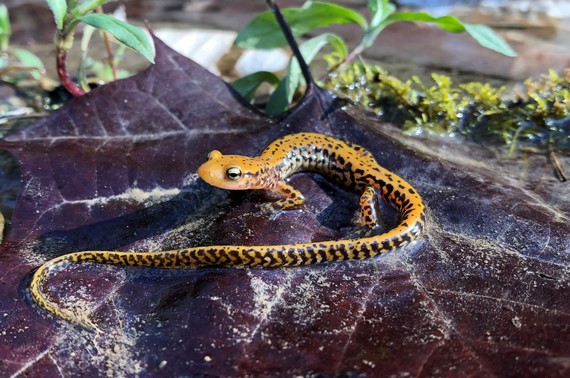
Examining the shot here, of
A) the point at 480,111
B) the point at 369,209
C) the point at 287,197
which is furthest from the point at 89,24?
the point at 480,111

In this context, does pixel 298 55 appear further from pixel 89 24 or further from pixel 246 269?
pixel 246 269

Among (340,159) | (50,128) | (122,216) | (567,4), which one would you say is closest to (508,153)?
(340,159)

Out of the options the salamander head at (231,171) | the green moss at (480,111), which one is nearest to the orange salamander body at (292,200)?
the salamander head at (231,171)

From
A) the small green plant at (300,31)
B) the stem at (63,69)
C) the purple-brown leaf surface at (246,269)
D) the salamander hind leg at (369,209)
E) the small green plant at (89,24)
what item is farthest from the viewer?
the small green plant at (300,31)

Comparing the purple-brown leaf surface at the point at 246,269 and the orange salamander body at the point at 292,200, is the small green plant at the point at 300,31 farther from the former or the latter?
the orange salamander body at the point at 292,200

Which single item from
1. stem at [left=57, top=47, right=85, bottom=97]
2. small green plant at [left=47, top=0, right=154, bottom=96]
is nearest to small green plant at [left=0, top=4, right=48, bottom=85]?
stem at [left=57, top=47, right=85, bottom=97]

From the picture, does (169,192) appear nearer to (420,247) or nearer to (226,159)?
(226,159)
